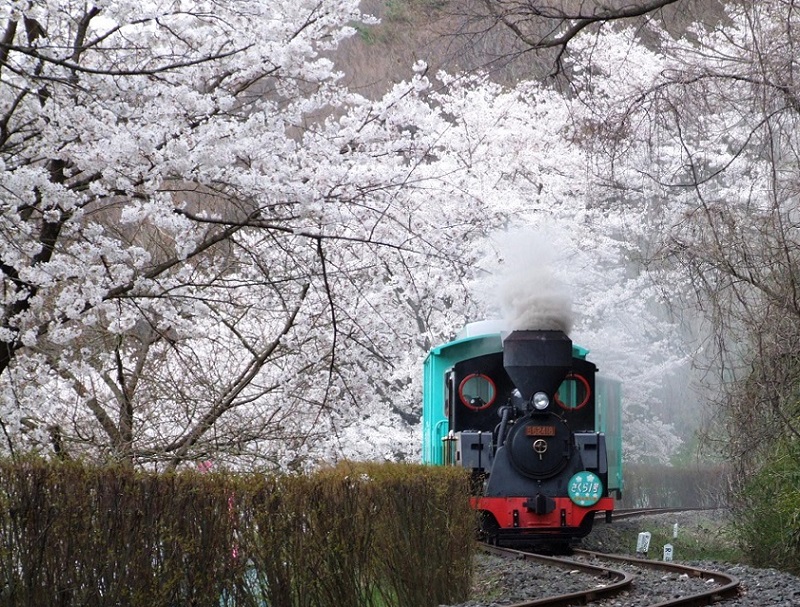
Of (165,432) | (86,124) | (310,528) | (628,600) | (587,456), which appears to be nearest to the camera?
(310,528)

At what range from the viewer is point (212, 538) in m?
6.82

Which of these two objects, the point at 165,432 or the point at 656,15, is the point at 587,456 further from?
the point at 656,15

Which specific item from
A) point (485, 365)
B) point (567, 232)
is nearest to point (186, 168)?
point (485, 365)

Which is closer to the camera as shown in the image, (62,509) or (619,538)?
(62,509)

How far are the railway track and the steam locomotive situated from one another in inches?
21.5

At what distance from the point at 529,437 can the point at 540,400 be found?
0.54m

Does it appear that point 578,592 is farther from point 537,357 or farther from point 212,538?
point 537,357

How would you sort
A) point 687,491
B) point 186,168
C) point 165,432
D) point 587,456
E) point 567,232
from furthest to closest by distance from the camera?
point 687,491, point 567,232, point 587,456, point 165,432, point 186,168

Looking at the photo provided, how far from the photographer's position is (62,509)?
6102mm

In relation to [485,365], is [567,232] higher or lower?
higher

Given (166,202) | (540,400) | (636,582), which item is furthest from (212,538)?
(540,400)

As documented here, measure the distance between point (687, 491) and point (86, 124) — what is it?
29.0 meters

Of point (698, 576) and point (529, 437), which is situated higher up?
point (529, 437)

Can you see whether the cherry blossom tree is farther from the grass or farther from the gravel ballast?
the grass
